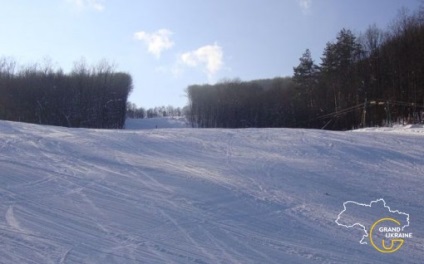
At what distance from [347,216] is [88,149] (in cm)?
993

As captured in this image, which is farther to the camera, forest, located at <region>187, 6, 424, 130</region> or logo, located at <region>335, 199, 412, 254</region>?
forest, located at <region>187, 6, 424, 130</region>

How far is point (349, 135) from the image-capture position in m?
20.5

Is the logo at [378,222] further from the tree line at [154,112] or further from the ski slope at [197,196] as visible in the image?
the tree line at [154,112]

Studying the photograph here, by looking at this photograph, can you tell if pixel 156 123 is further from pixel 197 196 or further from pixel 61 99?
pixel 197 196

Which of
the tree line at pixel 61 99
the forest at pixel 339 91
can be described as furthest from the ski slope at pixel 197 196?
the tree line at pixel 61 99

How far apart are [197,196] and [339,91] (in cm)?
4452

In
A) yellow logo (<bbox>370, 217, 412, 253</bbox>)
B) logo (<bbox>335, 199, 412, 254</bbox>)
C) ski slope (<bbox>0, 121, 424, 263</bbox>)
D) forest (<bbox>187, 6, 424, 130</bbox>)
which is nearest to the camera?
ski slope (<bbox>0, 121, 424, 263</bbox>)

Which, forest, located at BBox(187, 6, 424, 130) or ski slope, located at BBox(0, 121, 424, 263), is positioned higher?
forest, located at BBox(187, 6, 424, 130)

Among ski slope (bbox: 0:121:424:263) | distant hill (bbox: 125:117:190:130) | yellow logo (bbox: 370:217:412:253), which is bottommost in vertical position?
yellow logo (bbox: 370:217:412:253)

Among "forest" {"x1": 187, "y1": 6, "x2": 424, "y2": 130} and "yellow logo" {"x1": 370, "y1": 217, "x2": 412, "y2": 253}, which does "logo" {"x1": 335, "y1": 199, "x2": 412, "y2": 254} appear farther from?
"forest" {"x1": 187, "y1": 6, "x2": 424, "y2": 130}

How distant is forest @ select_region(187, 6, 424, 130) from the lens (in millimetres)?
40312

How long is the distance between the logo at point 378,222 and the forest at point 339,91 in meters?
23.0

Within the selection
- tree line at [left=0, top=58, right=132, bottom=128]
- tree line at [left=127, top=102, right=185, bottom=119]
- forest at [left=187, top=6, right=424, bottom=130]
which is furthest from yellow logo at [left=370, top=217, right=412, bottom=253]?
tree line at [left=127, top=102, right=185, bottom=119]

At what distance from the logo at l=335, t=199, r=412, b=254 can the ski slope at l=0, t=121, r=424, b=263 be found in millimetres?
194
